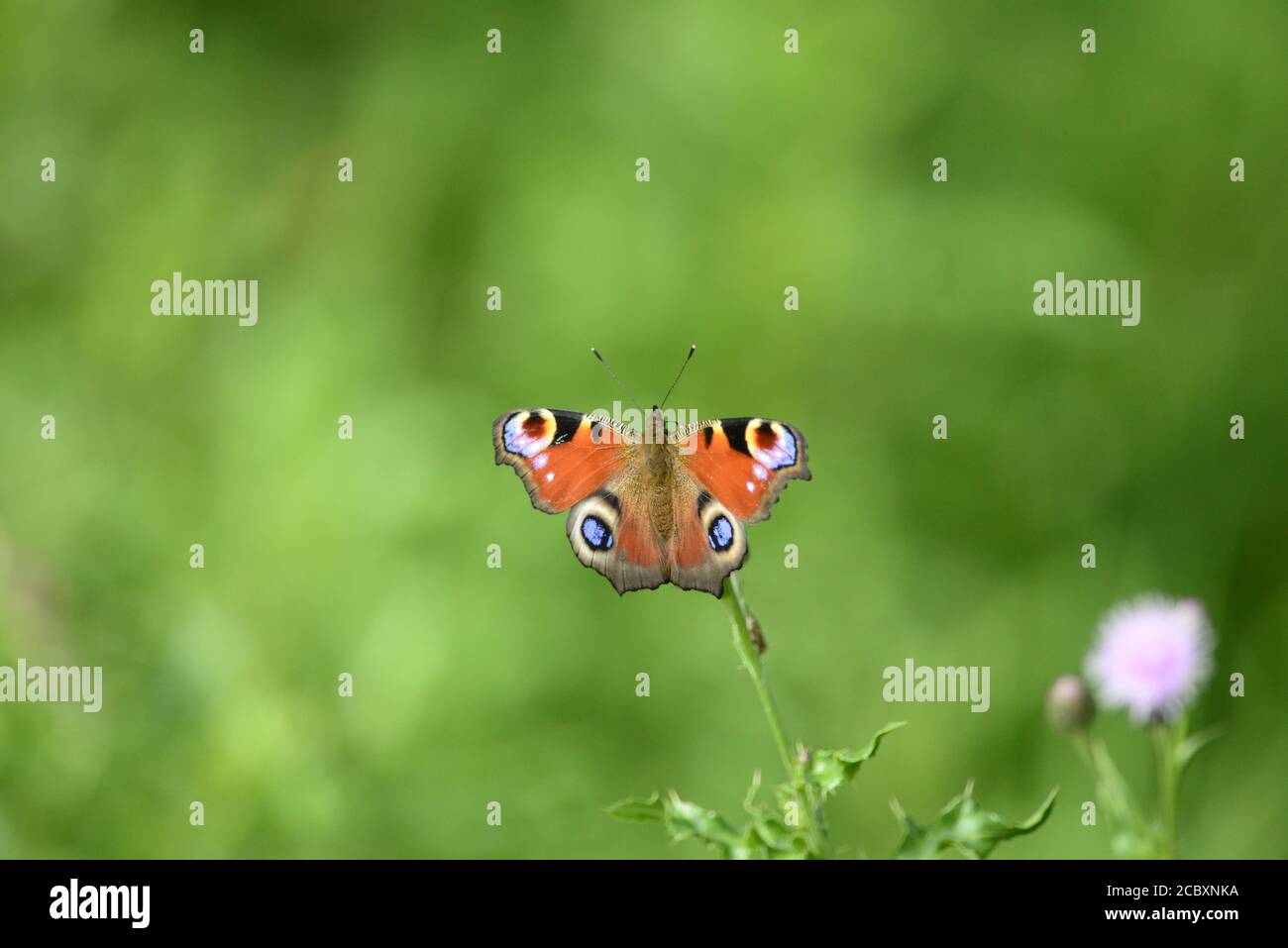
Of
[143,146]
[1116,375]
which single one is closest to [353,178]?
[143,146]

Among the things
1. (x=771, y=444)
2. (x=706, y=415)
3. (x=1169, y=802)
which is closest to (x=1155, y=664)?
(x=1169, y=802)

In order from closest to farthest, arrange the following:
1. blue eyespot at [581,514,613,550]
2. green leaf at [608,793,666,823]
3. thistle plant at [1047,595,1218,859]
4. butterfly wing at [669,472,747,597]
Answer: green leaf at [608,793,666,823]
butterfly wing at [669,472,747,597]
thistle plant at [1047,595,1218,859]
blue eyespot at [581,514,613,550]

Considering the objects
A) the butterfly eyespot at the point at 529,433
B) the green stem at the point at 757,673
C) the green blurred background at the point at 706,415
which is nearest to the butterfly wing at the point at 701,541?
the green stem at the point at 757,673

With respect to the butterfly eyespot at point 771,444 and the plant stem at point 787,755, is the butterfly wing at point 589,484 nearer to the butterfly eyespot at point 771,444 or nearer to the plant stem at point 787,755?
the butterfly eyespot at point 771,444

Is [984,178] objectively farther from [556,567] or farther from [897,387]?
[556,567]

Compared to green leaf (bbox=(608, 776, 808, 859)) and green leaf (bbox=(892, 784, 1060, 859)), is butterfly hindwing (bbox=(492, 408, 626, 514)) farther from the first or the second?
green leaf (bbox=(892, 784, 1060, 859))

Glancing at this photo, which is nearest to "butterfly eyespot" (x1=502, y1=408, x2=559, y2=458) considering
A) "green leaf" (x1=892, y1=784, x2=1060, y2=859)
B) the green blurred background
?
"green leaf" (x1=892, y1=784, x2=1060, y2=859)

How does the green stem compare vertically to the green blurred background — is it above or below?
below
